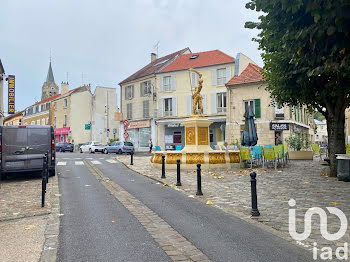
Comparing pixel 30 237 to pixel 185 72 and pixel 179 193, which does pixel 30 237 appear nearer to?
pixel 179 193

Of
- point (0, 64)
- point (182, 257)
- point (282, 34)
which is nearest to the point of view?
point (182, 257)

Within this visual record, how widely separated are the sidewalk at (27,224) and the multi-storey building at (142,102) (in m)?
27.4

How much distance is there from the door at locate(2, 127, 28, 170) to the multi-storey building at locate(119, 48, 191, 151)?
25.2m

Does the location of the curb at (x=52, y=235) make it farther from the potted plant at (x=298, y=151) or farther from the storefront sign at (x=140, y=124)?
the storefront sign at (x=140, y=124)

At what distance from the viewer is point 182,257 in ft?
12.5

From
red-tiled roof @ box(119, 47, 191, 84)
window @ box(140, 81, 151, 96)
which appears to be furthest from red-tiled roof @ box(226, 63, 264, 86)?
window @ box(140, 81, 151, 96)

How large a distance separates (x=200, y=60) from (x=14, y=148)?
27149 millimetres

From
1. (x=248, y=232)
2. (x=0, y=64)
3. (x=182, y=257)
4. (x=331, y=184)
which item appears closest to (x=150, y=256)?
(x=182, y=257)

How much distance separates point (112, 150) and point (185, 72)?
460 inches

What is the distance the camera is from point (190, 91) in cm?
3409

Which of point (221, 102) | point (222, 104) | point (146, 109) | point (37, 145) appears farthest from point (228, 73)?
point (37, 145)

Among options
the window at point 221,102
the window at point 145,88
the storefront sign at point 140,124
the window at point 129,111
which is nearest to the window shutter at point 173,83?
the window at point 145,88

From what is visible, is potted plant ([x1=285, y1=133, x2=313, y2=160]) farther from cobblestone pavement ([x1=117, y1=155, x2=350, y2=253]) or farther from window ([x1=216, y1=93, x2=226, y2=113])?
window ([x1=216, y1=93, x2=226, y2=113])

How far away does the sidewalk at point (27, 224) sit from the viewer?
3967mm
